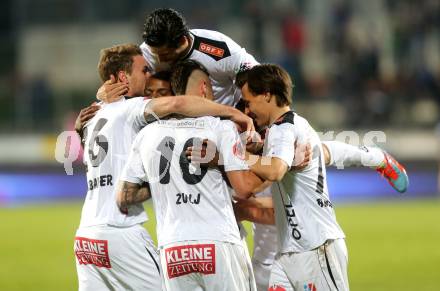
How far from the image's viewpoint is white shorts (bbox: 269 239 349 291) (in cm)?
551

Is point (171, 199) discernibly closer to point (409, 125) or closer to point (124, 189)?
point (124, 189)

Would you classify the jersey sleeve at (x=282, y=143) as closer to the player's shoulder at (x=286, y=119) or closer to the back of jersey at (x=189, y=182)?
the player's shoulder at (x=286, y=119)

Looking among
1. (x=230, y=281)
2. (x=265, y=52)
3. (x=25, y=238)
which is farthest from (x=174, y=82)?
(x=265, y=52)

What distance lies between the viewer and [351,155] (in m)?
Answer: 6.22

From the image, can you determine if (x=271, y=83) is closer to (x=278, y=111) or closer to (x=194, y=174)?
(x=278, y=111)

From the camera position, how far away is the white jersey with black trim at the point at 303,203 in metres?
5.52

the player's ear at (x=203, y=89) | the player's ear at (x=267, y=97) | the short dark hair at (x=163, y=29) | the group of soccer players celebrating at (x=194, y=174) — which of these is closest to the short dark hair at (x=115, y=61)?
the group of soccer players celebrating at (x=194, y=174)

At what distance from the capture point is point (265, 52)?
18.5m

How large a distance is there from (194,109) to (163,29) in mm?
827

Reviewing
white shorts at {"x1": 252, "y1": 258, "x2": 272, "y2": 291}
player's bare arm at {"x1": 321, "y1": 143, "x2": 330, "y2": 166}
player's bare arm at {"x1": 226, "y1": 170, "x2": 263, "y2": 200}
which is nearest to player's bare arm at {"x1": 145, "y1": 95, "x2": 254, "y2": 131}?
player's bare arm at {"x1": 226, "y1": 170, "x2": 263, "y2": 200}

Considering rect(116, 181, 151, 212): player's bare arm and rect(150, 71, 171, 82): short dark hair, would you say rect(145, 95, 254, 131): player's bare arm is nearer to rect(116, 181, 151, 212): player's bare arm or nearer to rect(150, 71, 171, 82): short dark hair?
rect(116, 181, 151, 212): player's bare arm

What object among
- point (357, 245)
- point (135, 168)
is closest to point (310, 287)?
point (135, 168)

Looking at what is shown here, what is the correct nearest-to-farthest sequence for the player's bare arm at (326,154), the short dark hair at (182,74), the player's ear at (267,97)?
the short dark hair at (182,74), the player's ear at (267,97), the player's bare arm at (326,154)

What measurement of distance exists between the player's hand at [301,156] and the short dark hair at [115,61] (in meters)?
1.36
